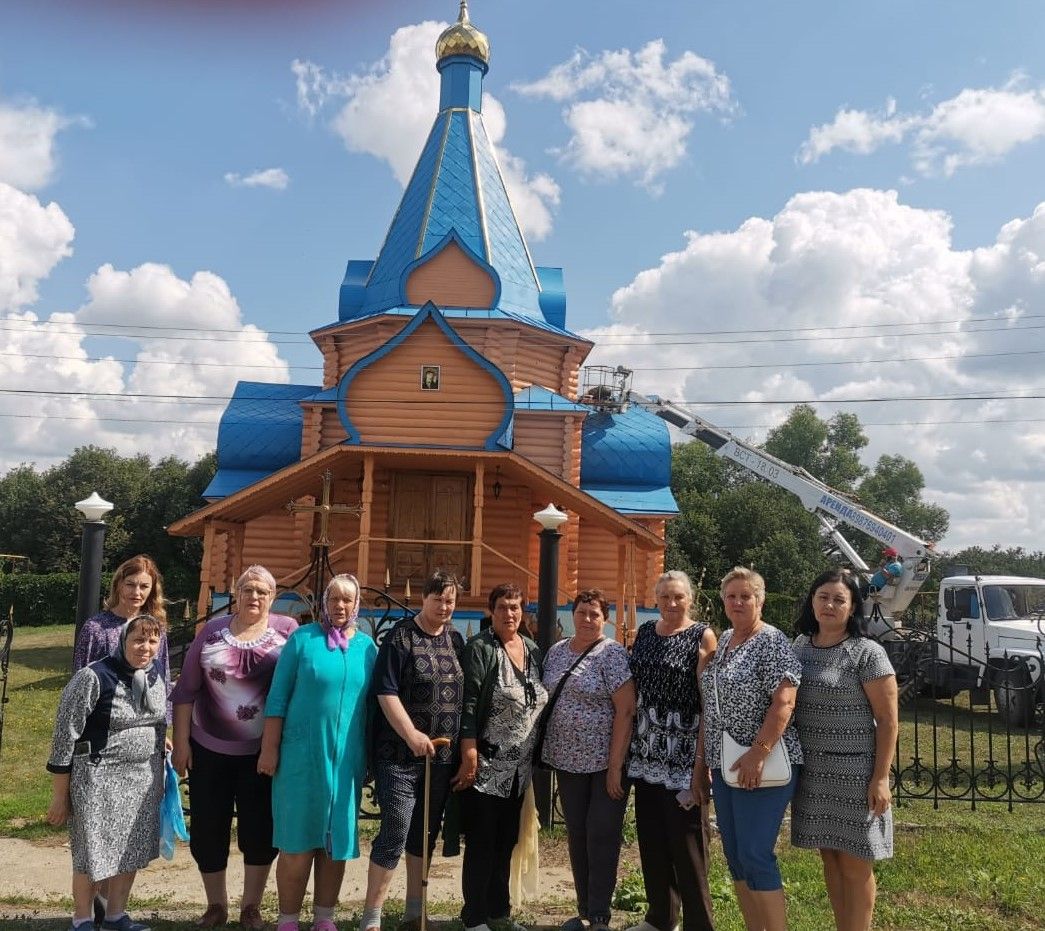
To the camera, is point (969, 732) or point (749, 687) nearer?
point (749, 687)

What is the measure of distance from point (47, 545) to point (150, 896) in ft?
132

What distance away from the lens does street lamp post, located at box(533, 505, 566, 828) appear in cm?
566

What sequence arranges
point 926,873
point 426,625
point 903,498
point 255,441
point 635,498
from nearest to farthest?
point 426,625
point 926,873
point 635,498
point 255,441
point 903,498

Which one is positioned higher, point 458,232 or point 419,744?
point 458,232

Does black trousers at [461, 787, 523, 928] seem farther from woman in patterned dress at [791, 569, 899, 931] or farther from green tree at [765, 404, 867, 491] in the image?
green tree at [765, 404, 867, 491]

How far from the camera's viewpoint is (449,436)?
12500mm

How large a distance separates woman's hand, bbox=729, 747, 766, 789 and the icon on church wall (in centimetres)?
960

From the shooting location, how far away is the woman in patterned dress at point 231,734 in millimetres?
3934

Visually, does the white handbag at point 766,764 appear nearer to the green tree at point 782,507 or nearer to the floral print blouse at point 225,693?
the floral print blouse at point 225,693

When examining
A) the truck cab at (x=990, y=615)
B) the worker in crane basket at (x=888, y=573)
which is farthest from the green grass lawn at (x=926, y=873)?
the worker in crane basket at (x=888, y=573)

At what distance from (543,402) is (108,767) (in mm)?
10614

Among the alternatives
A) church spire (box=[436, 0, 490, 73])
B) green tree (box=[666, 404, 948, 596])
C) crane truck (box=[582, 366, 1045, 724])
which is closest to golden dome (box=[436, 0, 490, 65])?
church spire (box=[436, 0, 490, 73])

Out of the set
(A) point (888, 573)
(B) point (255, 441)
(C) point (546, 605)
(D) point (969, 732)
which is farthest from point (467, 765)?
(A) point (888, 573)

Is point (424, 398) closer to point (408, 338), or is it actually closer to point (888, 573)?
point (408, 338)
